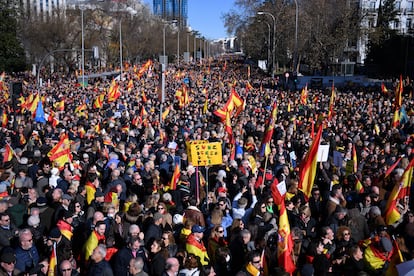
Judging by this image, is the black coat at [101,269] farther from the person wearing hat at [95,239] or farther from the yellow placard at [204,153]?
the yellow placard at [204,153]

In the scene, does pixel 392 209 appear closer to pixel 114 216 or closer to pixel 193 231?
pixel 193 231

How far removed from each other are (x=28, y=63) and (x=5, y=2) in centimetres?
827

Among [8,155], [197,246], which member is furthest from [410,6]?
[197,246]

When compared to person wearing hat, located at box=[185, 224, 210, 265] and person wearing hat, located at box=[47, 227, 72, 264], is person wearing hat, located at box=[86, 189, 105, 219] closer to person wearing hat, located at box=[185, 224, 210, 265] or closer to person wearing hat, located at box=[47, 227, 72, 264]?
person wearing hat, located at box=[47, 227, 72, 264]

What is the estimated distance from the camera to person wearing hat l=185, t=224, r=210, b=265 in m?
5.73

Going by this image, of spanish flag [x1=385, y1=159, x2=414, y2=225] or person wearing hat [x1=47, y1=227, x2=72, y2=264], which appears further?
Answer: spanish flag [x1=385, y1=159, x2=414, y2=225]

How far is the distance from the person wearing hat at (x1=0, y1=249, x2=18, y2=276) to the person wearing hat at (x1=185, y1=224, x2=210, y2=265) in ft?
6.34

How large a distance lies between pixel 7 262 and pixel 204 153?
3964 mm

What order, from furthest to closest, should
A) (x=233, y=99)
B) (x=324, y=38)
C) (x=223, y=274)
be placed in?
(x=324, y=38), (x=233, y=99), (x=223, y=274)

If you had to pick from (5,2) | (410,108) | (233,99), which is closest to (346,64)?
(410,108)

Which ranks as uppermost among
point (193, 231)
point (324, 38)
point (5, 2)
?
point (5, 2)

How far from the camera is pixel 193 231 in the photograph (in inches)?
233

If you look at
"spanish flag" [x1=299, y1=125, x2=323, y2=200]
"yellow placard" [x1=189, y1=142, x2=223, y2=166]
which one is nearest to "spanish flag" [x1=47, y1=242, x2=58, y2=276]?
"yellow placard" [x1=189, y1=142, x2=223, y2=166]

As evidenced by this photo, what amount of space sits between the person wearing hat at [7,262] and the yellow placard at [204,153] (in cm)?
373
